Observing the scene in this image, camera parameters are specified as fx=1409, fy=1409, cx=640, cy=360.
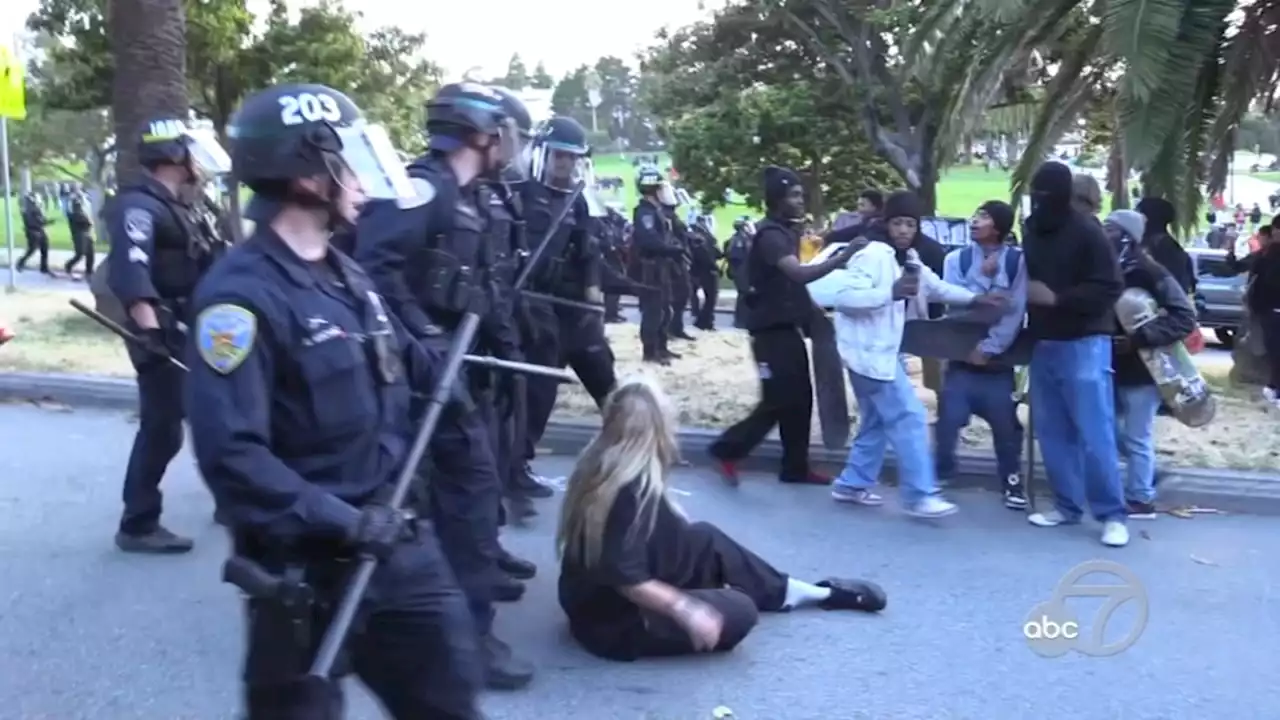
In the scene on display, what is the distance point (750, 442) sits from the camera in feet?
24.1

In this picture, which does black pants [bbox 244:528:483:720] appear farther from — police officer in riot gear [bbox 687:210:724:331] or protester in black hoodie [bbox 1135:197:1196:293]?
police officer in riot gear [bbox 687:210:724:331]

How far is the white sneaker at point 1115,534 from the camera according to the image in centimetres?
628

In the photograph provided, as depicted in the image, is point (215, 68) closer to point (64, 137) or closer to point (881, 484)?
point (881, 484)

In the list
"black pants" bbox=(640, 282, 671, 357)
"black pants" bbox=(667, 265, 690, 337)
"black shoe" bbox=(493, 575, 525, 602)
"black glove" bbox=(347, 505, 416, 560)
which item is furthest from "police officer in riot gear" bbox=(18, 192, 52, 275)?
"black glove" bbox=(347, 505, 416, 560)

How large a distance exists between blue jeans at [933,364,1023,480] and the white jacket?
38cm

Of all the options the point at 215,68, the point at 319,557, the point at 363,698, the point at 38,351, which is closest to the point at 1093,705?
the point at 363,698

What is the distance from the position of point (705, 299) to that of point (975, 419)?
9509mm

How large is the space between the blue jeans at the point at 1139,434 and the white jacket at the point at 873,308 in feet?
3.00

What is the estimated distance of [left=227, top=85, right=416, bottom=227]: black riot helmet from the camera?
9.30 feet

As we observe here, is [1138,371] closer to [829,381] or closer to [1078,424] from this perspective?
[1078,424]

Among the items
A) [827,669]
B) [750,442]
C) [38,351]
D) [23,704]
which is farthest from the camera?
[38,351]

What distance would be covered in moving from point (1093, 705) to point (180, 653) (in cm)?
307

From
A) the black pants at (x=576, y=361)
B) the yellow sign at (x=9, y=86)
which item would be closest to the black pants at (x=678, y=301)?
the yellow sign at (x=9, y=86)

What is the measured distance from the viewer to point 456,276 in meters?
4.47
